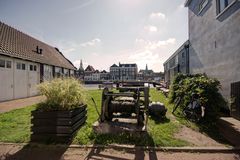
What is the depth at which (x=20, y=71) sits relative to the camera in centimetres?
1686

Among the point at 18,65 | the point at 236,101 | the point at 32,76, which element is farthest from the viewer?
the point at 32,76

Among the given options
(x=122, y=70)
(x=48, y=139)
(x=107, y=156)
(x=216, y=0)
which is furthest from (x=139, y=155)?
(x=122, y=70)

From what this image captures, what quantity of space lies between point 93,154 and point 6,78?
1307 cm

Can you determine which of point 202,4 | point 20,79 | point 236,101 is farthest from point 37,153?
point 20,79

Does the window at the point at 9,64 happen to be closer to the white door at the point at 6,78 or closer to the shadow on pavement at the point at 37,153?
the white door at the point at 6,78

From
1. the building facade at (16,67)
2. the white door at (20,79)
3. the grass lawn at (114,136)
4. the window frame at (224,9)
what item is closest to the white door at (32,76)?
the building facade at (16,67)

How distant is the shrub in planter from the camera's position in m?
5.31

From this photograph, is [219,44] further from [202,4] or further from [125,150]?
[125,150]

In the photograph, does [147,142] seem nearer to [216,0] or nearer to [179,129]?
[179,129]

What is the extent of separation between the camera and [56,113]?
530cm

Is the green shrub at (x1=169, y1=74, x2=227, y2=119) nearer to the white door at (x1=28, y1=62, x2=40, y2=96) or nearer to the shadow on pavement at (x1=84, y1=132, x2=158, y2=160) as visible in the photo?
the shadow on pavement at (x1=84, y1=132, x2=158, y2=160)

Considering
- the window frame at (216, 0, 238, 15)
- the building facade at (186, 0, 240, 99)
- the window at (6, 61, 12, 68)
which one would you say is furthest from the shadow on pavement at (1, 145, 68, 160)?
the window at (6, 61, 12, 68)

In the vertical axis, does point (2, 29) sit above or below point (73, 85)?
above

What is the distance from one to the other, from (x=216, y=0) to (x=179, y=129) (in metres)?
7.44
